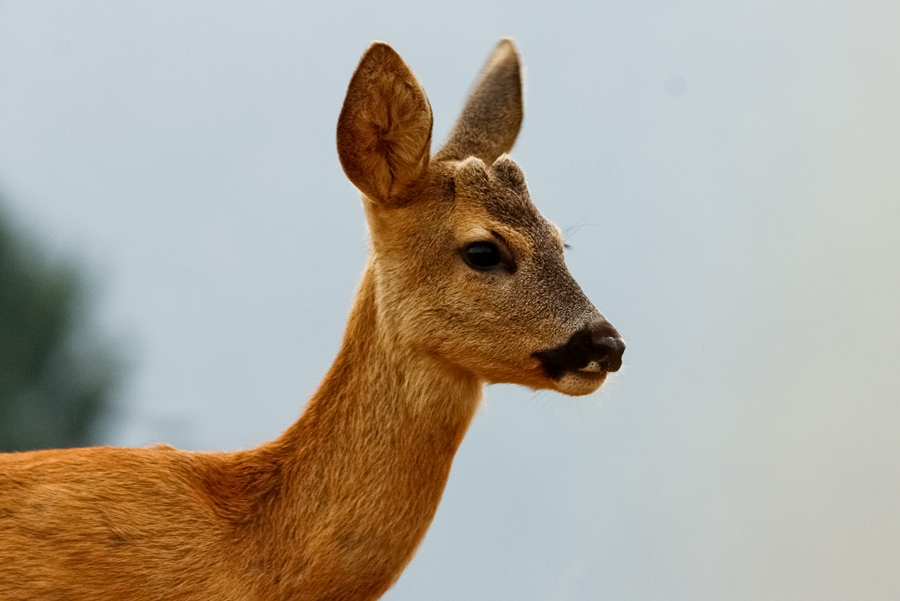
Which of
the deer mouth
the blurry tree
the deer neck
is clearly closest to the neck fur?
the deer neck

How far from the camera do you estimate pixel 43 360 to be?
3.05 m

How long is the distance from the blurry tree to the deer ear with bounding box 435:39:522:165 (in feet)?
4.73

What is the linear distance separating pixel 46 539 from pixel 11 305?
5.16 feet

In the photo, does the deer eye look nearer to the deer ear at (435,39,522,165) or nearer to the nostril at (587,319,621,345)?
the nostril at (587,319,621,345)

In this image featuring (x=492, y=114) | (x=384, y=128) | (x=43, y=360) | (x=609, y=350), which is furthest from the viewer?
(x=43, y=360)

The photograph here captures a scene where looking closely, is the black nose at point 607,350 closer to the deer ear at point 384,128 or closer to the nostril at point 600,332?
the nostril at point 600,332

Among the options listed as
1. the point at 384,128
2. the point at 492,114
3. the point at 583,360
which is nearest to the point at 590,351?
the point at 583,360

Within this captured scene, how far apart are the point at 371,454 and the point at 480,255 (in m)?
0.48

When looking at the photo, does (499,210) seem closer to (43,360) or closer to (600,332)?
(600,332)

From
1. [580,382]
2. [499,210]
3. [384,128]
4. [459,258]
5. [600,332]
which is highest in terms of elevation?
[384,128]

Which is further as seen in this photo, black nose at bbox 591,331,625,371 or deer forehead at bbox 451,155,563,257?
deer forehead at bbox 451,155,563,257

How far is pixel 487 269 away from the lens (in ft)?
6.56

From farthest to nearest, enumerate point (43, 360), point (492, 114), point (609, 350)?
point (43, 360), point (492, 114), point (609, 350)

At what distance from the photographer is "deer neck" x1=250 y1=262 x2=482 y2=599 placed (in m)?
1.88
